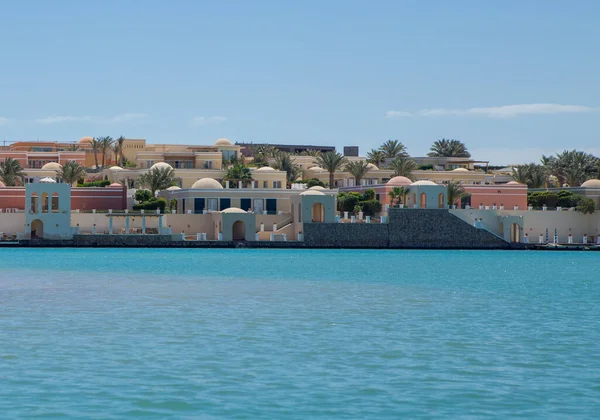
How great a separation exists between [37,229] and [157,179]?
13.7m

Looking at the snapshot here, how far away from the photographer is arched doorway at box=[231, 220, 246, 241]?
8031 centimetres

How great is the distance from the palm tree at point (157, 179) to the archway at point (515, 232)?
96.1 feet

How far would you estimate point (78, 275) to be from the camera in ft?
142

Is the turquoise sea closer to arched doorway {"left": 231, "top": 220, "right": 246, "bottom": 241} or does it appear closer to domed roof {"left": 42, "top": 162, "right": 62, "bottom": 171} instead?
arched doorway {"left": 231, "top": 220, "right": 246, "bottom": 241}

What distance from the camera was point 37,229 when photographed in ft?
255

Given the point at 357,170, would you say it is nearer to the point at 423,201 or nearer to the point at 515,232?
the point at 423,201

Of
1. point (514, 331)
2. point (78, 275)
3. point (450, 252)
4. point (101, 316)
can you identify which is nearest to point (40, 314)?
point (101, 316)

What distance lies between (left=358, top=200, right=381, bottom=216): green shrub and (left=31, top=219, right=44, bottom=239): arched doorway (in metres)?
25.0

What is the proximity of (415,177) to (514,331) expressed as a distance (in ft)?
247

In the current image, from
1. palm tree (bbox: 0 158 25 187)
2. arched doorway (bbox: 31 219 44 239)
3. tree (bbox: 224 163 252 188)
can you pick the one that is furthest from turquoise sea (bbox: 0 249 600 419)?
palm tree (bbox: 0 158 25 187)

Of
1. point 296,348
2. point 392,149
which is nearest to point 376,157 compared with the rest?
point 392,149

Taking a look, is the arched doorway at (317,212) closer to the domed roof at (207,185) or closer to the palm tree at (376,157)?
the domed roof at (207,185)

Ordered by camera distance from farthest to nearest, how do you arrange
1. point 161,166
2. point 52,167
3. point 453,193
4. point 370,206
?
point 52,167, point 161,166, point 453,193, point 370,206

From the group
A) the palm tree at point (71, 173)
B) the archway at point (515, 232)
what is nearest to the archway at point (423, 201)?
the archway at point (515, 232)
